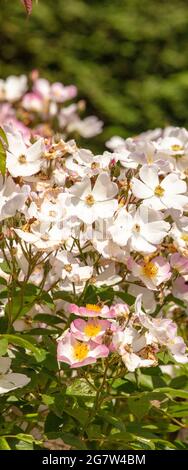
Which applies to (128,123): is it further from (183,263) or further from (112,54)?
(183,263)

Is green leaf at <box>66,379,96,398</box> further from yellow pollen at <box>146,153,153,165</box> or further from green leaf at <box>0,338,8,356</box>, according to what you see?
yellow pollen at <box>146,153,153,165</box>

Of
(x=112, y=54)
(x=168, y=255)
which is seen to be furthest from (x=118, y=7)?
(x=168, y=255)

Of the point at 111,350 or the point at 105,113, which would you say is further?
the point at 105,113

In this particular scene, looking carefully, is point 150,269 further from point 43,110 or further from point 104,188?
point 43,110

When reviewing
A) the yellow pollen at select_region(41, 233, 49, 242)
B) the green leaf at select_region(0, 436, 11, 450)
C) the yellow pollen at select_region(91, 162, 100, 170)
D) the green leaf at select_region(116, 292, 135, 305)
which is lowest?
the green leaf at select_region(0, 436, 11, 450)

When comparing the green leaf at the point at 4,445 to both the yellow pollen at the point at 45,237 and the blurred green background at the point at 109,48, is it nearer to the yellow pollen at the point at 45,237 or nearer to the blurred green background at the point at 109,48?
the yellow pollen at the point at 45,237

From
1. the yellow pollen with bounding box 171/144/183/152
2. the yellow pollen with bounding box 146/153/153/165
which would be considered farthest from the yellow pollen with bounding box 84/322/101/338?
the yellow pollen with bounding box 171/144/183/152

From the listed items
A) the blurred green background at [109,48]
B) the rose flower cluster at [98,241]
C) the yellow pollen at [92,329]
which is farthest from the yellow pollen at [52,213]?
the blurred green background at [109,48]
